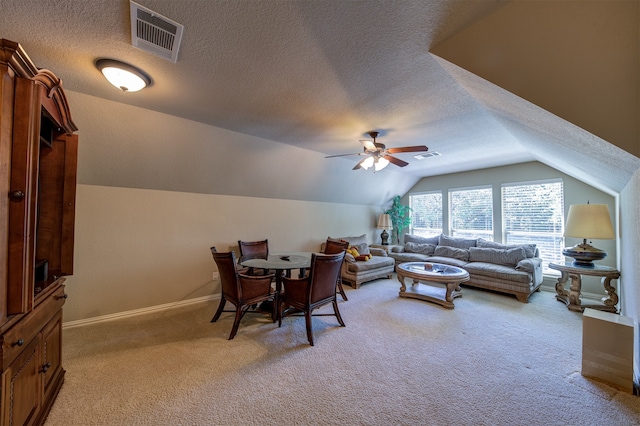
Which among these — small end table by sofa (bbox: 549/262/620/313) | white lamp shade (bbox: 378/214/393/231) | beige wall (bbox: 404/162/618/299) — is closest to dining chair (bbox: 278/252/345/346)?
small end table by sofa (bbox: 549/262/620/313)

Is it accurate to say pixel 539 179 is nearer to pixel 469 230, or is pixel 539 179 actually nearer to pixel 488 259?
pixel 469 230

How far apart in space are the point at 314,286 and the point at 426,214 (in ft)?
16.1

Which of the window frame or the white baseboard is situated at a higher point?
the window frame

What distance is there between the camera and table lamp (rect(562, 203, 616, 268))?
10.0 feet

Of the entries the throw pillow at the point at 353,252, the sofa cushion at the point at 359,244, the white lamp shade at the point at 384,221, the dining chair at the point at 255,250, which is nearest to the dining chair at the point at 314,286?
the dining chair at the point at 255,250

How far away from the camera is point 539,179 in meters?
4.62

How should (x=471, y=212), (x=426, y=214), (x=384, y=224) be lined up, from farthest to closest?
(x=426, y=214)
(x=384, y=224)
(x=471, y=212)

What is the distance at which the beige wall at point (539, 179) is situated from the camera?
3939mm

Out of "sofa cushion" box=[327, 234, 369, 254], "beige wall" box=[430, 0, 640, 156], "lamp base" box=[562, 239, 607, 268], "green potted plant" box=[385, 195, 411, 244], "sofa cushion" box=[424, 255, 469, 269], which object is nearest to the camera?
"beige wall" box=[430, 0, 640, 156]

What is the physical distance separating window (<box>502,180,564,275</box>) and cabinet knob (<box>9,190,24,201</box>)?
6629 mm

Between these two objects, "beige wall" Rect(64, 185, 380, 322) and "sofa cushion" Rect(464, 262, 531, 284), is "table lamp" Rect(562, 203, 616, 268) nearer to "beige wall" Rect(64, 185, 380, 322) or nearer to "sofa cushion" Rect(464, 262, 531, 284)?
"sofa cushion" Rect(464, 262, 531, 284)

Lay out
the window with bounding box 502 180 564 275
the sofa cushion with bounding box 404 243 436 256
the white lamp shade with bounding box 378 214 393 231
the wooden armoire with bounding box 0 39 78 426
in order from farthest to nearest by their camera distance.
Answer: the white lamp shade with bounding box 378 214 393 231 → the sofa cushion with bounding box 404 243 436 256 → the window with bounding box 502 180 564 275 → the wooden armoire with bounding box 0 39 78 426

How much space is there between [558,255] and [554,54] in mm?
4641

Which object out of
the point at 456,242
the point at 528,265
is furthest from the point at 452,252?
the point at 528,265
